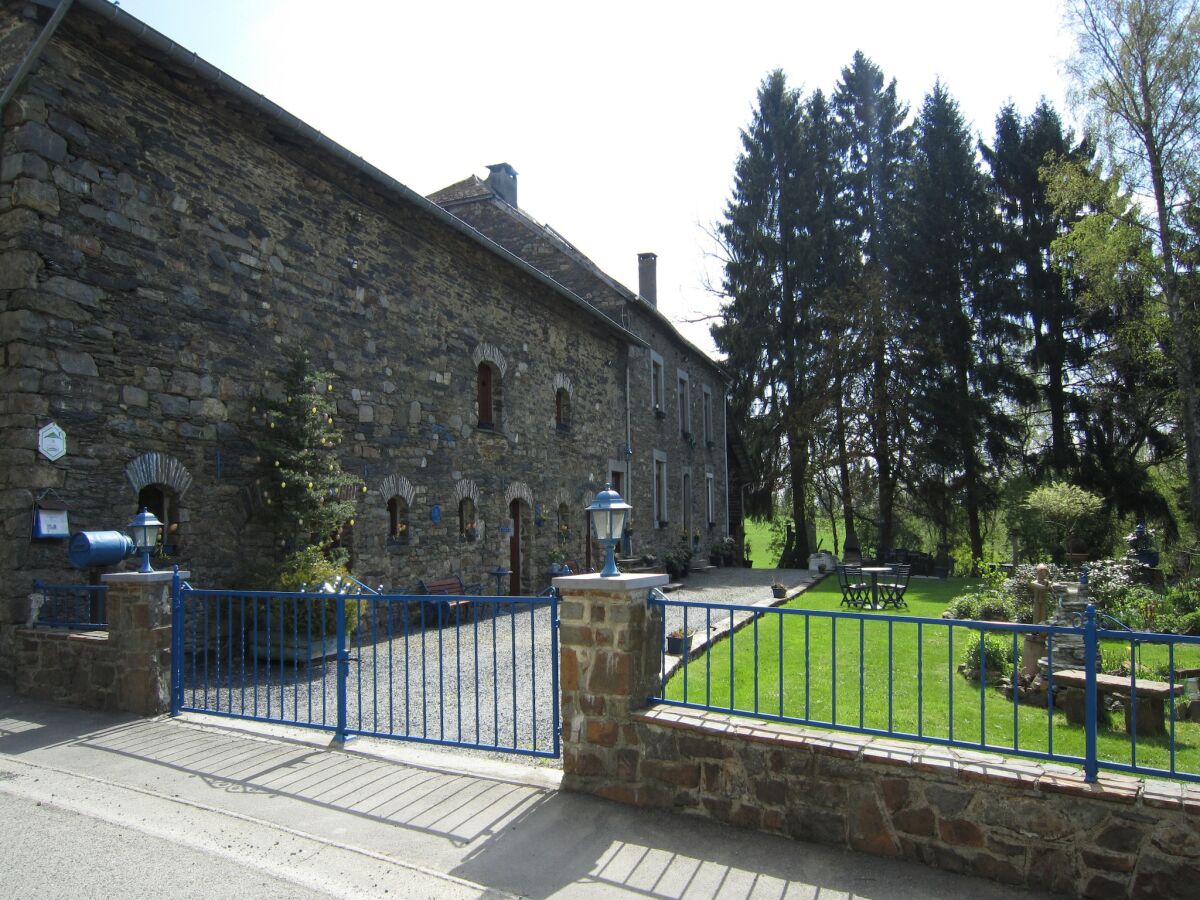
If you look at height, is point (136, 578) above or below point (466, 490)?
below

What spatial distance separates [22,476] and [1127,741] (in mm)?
9389

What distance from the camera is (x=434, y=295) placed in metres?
12.9

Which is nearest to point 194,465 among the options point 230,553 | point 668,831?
point 230,553

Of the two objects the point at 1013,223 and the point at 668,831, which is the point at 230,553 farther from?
the point at 1013,223

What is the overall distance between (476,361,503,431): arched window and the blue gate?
483 centimetres

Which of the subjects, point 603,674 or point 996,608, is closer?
point 603,674

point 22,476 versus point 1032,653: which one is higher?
point 22,476

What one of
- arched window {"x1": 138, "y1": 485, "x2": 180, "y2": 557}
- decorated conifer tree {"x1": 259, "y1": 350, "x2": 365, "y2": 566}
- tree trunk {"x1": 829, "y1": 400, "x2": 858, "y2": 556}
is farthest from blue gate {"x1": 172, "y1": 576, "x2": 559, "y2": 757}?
tree trunk {"x1": 829, "y1": 400, "x2": 858, "y2": 556}

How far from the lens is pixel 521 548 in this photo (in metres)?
15.5

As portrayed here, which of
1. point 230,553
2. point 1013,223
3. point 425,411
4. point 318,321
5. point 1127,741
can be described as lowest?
point 1127,741

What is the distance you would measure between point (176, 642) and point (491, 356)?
8.76 metres

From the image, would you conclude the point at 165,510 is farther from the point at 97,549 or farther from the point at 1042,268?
the point at 1042,268

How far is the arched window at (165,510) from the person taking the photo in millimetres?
8297

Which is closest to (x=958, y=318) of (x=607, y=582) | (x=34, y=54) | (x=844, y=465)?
(x=844, y=465)
